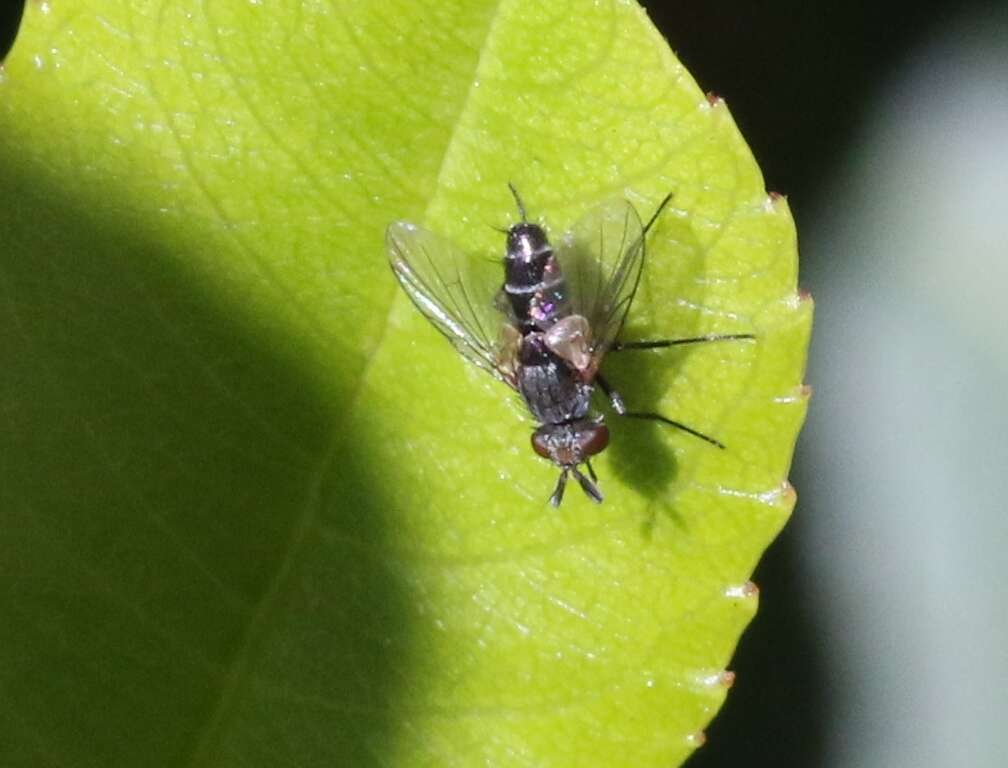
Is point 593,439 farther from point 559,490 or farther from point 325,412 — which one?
point 325,412

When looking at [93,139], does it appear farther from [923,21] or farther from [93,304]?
[923,21]

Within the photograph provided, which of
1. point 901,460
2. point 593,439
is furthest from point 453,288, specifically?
point 901,460

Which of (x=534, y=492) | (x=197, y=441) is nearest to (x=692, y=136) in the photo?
(x=534, y=492)

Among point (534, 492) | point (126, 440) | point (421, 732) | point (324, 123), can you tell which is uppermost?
point (324, 123)

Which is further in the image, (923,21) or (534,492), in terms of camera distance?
(923,21)

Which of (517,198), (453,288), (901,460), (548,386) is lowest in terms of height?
(901,460)

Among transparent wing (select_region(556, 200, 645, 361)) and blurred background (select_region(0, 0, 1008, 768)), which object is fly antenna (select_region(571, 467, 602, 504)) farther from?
blurred background (select_region(0, 0, 1008, 768))

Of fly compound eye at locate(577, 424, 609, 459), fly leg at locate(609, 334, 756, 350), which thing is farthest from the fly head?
fly leg at locate(609, 334, 756, 350)
